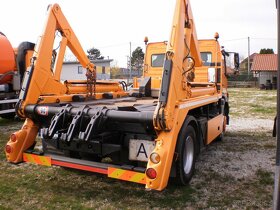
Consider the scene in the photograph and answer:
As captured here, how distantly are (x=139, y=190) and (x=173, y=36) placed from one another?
2.14 m

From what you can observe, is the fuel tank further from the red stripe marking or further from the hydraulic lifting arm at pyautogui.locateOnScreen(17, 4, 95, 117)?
the red stripe marking

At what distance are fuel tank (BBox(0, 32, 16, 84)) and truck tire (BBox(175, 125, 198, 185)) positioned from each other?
24.9ft

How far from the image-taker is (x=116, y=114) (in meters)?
4.09

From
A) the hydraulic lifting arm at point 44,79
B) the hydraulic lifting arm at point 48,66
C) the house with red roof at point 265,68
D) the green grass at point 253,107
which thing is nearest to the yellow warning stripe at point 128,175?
the hydraulic lifting arm at point 44,79

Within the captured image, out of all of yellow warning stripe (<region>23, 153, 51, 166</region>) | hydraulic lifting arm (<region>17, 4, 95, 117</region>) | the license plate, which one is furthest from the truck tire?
hydraulic lifting arm (<region>17, 4, 95, 117</region>)

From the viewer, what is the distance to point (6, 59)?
10.3m

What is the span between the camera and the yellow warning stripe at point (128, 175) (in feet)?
12.6

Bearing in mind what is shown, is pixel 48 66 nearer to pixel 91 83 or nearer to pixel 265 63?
pixel 91 83

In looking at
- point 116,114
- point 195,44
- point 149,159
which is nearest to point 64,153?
point 116,114

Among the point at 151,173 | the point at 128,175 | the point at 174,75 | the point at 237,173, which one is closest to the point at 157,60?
the point at 237,173

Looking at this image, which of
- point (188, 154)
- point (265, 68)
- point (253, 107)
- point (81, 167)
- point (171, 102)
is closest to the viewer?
point (171, 102)

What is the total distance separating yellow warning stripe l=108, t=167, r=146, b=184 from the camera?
3.83m

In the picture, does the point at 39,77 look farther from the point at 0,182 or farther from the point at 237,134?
the point at 237,134

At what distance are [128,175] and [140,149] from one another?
1.40 ft
